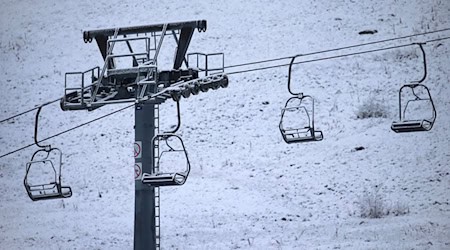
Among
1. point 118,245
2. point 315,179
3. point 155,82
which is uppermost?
point 155,82

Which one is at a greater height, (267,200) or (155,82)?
(155,82)

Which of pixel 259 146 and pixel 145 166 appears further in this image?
pixel 259 146

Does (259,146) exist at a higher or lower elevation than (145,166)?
higher

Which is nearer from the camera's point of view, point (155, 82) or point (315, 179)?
point (155, 82)

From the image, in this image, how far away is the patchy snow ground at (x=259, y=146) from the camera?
23.0 m

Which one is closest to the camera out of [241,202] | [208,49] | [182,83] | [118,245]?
[182,83]

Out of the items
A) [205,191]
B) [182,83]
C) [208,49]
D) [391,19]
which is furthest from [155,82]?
[391,19]

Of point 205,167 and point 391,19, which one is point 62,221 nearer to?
point 205,167

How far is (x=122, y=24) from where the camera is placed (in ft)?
130

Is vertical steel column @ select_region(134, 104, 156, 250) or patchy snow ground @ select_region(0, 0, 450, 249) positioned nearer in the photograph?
vertical steel column @ select_region(134, 104, 156, 250)

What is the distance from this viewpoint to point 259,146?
2808cm

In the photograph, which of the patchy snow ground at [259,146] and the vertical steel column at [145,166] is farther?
the patchy snow ground at [259,146]

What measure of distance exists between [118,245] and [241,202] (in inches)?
145

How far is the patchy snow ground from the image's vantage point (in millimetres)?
23031
